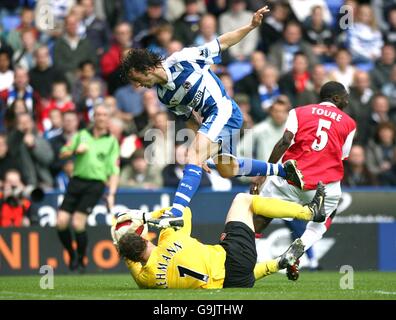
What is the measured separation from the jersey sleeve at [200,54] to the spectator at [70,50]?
7143 millimetres

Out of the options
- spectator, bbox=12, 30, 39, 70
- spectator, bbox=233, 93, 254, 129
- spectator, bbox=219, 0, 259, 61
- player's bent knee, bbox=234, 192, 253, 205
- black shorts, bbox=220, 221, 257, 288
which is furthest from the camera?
spectator, bbox=219, 0, 259, 61

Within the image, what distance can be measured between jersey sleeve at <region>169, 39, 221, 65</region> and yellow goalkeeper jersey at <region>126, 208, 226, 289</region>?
217 cm

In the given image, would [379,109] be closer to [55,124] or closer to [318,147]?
[55,124]

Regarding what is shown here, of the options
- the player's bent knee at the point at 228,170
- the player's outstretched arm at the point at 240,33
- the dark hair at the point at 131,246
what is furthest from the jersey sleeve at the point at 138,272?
the player's outstretched arm at the point at 240,33

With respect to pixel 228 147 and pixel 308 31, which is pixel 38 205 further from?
pixel 308 31

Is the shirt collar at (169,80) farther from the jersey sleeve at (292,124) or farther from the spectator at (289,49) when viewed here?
the spectator at (289,49)

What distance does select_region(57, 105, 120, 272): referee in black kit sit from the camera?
15.7 metres

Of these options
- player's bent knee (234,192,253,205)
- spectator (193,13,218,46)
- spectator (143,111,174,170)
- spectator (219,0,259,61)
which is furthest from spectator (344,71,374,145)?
player's bent knee (234,192,253,205)

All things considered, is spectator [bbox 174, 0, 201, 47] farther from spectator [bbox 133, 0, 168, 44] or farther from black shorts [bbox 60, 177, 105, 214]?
black shorts [bbox 60, 177, 105, 214]

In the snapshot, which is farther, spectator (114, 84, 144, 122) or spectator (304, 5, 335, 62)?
spectator (304, 5, 335, 62)

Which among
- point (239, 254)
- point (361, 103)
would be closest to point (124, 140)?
point (361, 103)

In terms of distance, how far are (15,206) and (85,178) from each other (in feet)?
3.78

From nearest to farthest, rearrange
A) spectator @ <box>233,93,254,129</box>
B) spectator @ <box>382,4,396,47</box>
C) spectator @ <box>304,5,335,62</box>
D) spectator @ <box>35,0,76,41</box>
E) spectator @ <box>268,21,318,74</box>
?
spectator @ <box>233,93,254,129</box> → spectator @ <box>35,0,76,41</box> → spectator @ <box>268,21,318,74</box> → spectator @ <box>304,5,335,62</box> → spectator @ <box>382,4,396,47</box>

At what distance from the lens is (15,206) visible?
16.2 metres
